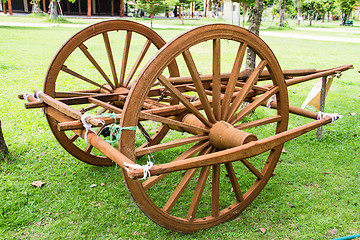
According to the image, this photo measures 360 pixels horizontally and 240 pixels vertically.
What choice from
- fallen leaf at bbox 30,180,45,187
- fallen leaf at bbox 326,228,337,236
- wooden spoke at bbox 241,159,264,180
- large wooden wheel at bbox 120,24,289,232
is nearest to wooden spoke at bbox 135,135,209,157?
large wooden wheel at bbox 120,24,289,232

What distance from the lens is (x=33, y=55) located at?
11.6 metres

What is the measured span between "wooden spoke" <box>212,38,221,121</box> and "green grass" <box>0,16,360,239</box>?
1.05 m

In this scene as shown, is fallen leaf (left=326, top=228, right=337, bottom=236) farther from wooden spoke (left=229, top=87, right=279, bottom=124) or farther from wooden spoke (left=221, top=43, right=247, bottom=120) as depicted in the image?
wooden spoke (left=221, top=43, right=247, bottom=120)

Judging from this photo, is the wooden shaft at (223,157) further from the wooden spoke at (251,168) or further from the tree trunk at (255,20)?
the tree trunk at (255,20)

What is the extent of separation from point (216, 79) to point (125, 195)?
1.58m

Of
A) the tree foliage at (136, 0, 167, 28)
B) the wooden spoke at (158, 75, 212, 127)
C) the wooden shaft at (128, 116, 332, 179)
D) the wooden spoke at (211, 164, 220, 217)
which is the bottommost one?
the wooden spoke at (211, 164, 220, 217)

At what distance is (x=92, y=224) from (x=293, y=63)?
407 inches

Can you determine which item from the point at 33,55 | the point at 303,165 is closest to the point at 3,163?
the point at 303,165

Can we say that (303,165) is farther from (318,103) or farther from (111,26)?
(111,26)

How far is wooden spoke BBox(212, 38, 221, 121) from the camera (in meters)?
2.64

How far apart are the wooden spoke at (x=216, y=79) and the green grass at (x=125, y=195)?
1052mm

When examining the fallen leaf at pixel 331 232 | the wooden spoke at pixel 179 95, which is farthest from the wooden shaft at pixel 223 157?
the fallen leaf at pixel 331 232

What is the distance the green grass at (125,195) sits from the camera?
2977mm

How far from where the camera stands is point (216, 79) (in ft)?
8.91
